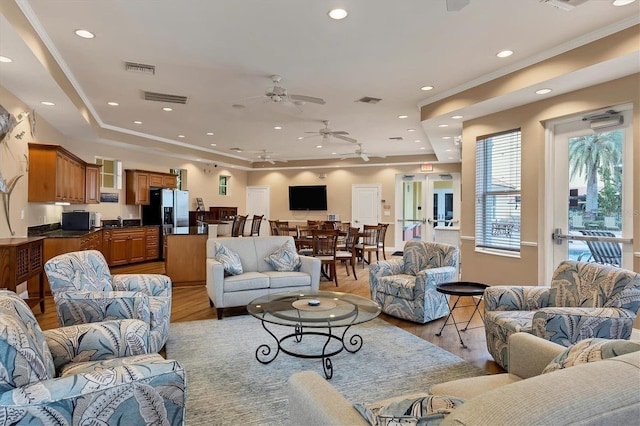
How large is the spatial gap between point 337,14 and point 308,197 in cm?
894

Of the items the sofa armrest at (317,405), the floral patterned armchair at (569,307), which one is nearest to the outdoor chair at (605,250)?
the floral patterned armchair at (569,307)

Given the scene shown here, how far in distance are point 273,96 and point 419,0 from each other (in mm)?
2117

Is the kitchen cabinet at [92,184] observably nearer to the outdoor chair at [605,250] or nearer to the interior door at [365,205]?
the interior door at [365,205]

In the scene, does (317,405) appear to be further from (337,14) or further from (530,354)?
(337,14)

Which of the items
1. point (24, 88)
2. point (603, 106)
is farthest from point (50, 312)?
point (603, 106)

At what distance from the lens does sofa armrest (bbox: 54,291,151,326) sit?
2557 mm

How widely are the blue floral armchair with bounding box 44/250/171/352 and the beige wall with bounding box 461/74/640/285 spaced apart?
4.10 m

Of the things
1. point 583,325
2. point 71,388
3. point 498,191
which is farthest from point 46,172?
point 583,325

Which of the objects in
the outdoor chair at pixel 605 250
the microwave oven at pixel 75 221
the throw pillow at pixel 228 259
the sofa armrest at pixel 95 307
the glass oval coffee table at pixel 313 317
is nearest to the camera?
the sofa armrest at pixel 95 307

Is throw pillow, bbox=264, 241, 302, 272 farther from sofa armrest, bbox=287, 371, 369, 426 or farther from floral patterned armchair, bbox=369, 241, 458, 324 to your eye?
sofa armrest, bbox=287, 371, 369, 426

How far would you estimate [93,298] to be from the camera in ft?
8.54

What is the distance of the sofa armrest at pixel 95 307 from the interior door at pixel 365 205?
→ 29.6 feet

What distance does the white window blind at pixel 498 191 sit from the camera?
15.6ft

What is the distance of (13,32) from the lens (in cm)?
290
